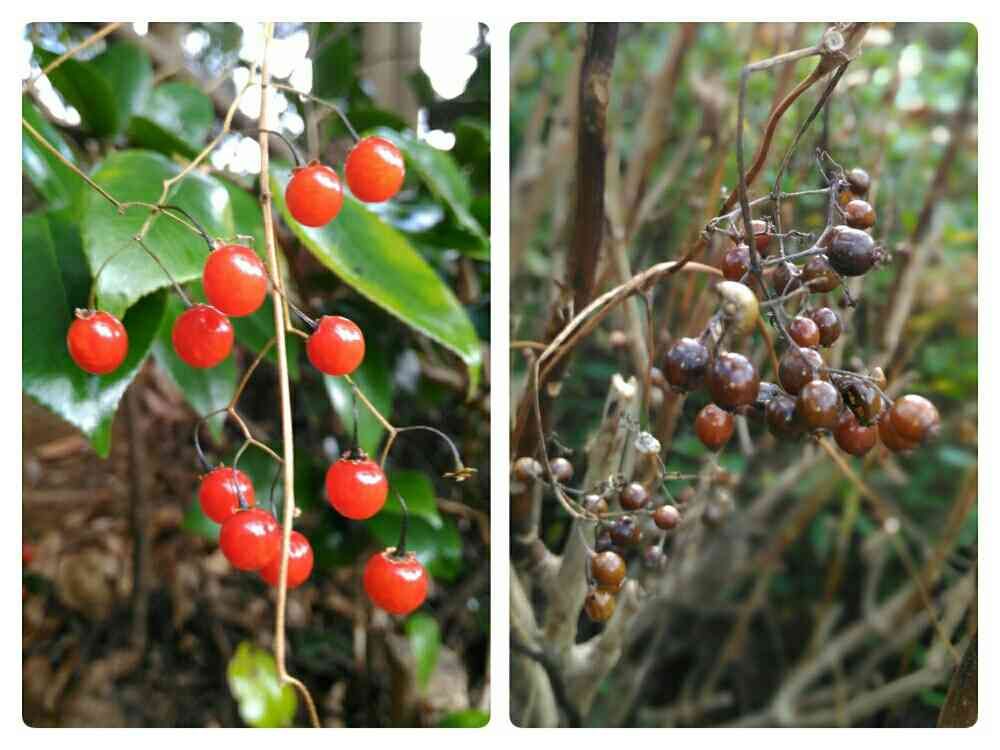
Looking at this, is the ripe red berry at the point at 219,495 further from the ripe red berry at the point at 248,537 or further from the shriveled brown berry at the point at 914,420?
the shriveled brown berry at the point at 914,420

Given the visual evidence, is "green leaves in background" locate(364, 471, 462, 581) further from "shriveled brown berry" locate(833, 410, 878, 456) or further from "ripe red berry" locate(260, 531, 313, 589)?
"shriveled brown berry" locate(833, 410, 878, 456)

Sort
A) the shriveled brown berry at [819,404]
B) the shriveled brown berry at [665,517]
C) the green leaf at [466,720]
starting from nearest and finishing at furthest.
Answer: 1. the shriveled brown berry at [819,404]
2. the shriveled brown berry at [665,517]
3. the green leaf at [466,720]

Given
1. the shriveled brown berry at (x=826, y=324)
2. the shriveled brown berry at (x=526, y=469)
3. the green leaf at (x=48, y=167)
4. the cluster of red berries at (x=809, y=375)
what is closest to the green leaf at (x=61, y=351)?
the green leaf at (x=48, y=167)

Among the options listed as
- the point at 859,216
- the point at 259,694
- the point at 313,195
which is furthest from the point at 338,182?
the point at 259,694

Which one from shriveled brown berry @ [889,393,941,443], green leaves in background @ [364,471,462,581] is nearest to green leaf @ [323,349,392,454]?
green leaves in background @ [364,471,462,581]
